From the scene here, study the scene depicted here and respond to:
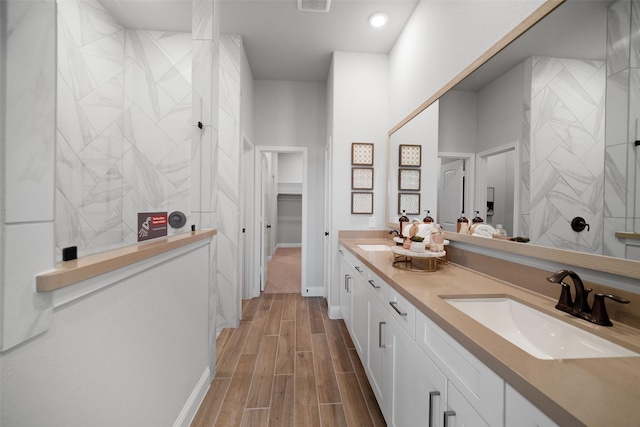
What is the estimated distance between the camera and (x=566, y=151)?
930mm

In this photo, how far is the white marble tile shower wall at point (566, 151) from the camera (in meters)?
0.85

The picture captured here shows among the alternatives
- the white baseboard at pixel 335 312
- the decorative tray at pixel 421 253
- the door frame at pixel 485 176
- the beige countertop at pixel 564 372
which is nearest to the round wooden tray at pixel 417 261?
the decorative tray at pixel 421 253

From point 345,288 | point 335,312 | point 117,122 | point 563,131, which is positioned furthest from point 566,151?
point 117,122

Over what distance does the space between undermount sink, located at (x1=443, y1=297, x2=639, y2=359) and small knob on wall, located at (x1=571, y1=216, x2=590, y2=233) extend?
337 mm

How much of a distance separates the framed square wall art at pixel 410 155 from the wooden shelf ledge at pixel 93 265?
6.67 feet

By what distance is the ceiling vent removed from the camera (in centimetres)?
218

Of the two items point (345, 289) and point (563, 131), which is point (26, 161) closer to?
point (563, 131)

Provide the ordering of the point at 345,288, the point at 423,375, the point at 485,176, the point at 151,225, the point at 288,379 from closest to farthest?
the point at 423,375 → the point at 151,225 → the point at 485,176 → the point at 288,379 → the point at 345,288

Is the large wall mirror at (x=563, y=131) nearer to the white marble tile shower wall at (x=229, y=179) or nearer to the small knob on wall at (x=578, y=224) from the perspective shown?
the small knob on wall at (x=578, y=224)

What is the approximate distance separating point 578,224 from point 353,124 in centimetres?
232

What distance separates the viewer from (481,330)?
0.72 meters

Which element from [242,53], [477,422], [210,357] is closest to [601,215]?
[477,422]

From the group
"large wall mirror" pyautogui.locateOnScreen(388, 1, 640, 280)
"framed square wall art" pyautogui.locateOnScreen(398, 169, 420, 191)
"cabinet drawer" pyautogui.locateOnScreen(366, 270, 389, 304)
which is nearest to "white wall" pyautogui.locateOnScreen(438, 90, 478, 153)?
"large wall mirror" pyautogui.locateOnScreen(388, 1, 640, 280)

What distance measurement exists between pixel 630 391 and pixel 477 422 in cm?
32
